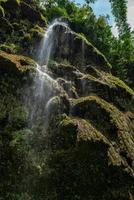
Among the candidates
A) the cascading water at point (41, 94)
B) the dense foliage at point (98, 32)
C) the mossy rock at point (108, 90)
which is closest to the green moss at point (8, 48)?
the cascading water at point (41, 94)

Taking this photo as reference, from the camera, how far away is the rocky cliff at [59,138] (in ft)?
41.0

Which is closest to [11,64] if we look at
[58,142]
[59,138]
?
[59,138]

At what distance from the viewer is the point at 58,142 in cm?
1327

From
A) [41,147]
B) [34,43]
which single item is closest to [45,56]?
[34,43]

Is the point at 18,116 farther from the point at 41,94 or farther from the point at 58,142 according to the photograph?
the point at 58,142

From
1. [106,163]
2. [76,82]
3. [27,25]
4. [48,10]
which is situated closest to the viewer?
[106,163]

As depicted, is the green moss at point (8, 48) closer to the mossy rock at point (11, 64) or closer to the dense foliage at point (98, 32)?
the mossy rock at point (11, 64)

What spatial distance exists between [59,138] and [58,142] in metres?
0.15

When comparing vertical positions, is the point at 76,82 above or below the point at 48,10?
below

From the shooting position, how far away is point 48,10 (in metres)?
36.0

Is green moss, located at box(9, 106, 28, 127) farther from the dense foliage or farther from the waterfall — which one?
the dense foliage

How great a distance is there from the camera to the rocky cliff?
12500mm

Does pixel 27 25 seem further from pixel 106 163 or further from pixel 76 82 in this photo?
pixel 106 163

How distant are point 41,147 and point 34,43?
29.2ft
